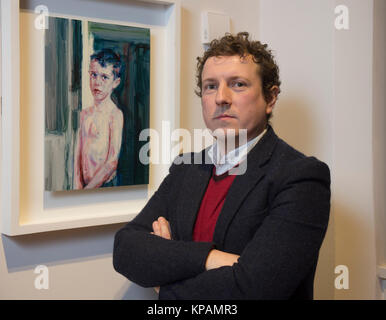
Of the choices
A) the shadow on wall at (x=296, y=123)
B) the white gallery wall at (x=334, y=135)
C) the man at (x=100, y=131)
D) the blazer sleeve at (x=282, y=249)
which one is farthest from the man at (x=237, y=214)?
the shadow on wall at (x=296, y=123)

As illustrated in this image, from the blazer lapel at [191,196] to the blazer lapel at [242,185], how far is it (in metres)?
0.10

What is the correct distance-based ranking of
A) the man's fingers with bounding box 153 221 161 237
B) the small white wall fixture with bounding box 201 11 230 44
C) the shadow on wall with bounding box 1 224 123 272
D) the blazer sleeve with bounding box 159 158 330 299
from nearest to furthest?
the blazer sleeve with bounding box 159 158 330 299, the man's fingers with bounding box 153 221 161 237, the shadow on wall with bounding box 1 224 123 272, the small white wall fixture with bounding box 201 11 230 44

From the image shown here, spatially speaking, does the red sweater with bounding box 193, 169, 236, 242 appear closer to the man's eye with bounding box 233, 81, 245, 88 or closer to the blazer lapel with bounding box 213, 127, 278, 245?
the blazer lapel with bounding box 213, 127, 278, 245

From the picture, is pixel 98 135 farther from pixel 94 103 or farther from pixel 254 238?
pixel 254 238

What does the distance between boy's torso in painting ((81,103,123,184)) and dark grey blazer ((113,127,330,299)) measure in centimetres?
31

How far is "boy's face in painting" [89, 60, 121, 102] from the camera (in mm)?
1513

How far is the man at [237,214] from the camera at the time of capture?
105 cm

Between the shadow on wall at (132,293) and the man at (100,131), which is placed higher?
the man at (100,131)

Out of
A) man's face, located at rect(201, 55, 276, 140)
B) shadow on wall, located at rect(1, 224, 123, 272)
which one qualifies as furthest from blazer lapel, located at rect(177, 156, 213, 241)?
shadow on wall, located at rect(1, 224, 123, 272)

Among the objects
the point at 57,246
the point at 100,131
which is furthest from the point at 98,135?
the point at 57,246

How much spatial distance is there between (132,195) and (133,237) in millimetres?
426

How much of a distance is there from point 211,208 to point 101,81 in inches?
24.0

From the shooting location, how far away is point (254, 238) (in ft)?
3.56

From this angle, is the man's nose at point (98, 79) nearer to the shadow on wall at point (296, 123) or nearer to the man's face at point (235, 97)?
the man's face at point (235, 97)
